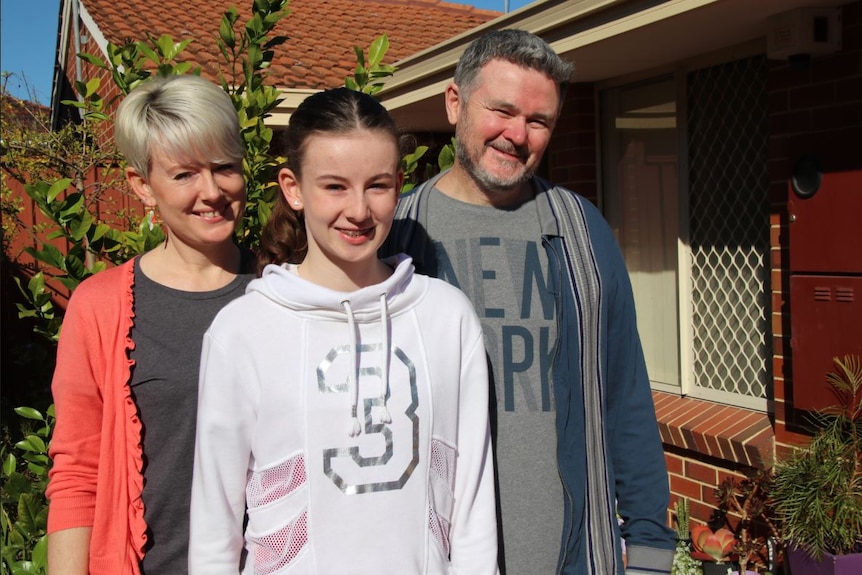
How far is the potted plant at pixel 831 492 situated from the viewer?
3312mm

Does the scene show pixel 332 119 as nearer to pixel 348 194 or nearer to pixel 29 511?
pixel 348 194

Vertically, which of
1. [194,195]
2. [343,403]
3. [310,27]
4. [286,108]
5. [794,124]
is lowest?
[343,403]

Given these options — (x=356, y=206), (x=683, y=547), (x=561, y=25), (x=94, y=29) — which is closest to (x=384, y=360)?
(x=356, y=206)

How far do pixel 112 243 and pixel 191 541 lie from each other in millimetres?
1604

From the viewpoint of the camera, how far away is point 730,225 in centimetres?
441

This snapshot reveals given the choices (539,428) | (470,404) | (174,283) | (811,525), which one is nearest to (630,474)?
(539,428)

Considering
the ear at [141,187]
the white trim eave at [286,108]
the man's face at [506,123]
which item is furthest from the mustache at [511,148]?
the white trim eave at [286,108]

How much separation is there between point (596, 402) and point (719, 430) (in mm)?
2507

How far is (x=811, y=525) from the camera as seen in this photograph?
3387mm

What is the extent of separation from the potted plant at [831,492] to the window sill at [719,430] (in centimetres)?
43

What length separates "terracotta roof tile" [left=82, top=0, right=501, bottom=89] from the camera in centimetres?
823

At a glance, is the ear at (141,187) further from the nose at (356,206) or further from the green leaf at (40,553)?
the green leaf at (40,553)

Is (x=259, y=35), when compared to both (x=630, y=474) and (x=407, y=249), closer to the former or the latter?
(x=407, y=249)

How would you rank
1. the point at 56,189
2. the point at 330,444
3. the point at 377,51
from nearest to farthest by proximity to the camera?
the point at 330,444, the point at 56,189, the point at 377,51
